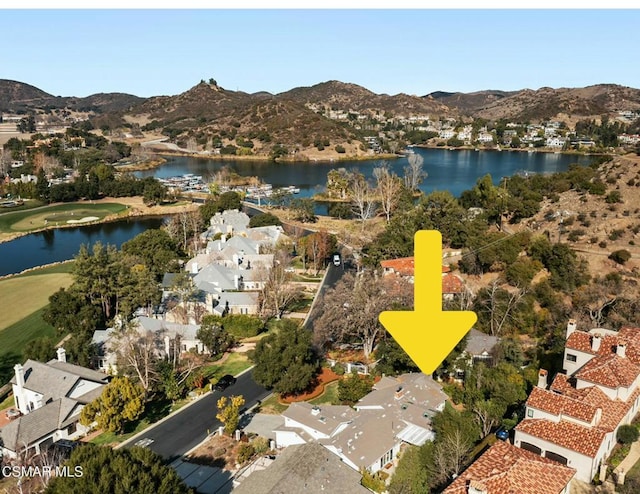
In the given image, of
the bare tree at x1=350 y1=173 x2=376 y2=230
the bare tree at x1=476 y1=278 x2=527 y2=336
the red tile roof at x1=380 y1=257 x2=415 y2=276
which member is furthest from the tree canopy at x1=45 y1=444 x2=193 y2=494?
the bare tree at x1=350 y1=173 x2=376 y2=230

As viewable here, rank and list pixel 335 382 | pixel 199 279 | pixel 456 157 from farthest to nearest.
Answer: pixel 456 157 → pixel 199 279 → pixel 335 382

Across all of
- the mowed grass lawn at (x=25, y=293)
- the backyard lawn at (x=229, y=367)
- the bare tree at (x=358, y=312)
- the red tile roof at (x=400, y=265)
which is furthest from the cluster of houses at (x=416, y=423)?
the mowed grass lawn at (x=25, y=293)

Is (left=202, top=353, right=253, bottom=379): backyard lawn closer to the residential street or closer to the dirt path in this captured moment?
the residential street

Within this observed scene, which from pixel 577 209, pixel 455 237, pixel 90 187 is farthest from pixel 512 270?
pixel 90 187

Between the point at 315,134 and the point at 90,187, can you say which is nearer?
the point at 90,187

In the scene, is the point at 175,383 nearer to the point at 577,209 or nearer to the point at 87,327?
the point at 87,327

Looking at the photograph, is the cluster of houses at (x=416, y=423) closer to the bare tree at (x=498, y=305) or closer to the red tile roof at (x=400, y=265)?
the bare tree at (x=498, y=305)

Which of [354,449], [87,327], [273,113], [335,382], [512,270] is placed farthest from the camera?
[273,113]
